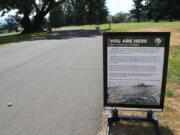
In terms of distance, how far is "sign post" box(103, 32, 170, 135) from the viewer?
104 inches

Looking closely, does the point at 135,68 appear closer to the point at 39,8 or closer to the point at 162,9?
the point at 39,8

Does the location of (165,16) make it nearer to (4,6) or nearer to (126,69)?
(4,6)

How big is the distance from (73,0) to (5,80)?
3366 cm

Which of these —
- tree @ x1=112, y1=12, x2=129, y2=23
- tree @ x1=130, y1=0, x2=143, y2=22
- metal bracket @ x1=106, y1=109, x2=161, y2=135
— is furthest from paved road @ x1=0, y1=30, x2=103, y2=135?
tree @ x1=112, y1=12, x2=129, y2=23

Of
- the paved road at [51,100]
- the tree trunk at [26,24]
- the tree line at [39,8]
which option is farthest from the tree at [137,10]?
the paved road at [51,100]

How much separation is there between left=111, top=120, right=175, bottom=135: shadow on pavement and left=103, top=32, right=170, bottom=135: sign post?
0.40 ft

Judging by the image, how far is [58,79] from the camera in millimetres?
5602

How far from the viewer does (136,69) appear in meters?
2.78

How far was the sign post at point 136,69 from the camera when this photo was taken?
264 centimetres

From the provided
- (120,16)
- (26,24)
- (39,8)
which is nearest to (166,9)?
(39,8)

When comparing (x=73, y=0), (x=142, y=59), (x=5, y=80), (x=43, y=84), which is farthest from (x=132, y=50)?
(x=73, y=0)

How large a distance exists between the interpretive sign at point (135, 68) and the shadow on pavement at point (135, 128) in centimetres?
36

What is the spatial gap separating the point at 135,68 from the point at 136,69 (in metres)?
0.02

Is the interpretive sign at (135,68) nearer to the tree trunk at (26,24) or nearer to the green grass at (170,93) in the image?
the green grass at (170,93)
